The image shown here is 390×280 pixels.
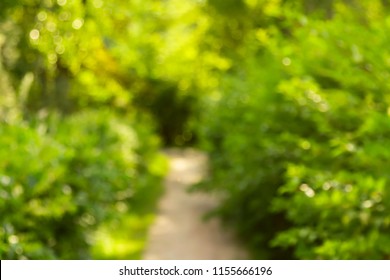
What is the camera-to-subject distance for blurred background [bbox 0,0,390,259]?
17.3ft

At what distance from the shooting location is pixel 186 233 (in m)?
11.3

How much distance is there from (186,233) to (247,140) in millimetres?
2836

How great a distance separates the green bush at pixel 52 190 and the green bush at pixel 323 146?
5.74 feet

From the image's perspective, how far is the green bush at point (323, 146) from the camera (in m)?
5.12

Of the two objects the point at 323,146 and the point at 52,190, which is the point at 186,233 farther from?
the point at 323,146

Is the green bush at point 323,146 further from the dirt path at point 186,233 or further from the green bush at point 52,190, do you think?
the green bush at point 52,190

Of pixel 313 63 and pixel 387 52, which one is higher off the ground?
pixel 313 63

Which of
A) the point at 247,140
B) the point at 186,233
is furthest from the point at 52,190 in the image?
the point at 186,233

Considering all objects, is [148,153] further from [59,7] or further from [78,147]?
[59,7]

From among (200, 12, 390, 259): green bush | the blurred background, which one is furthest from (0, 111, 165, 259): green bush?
(200, 12, 390, 259): green bush

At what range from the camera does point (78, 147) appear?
8.54 metres

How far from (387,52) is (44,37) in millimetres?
2540
